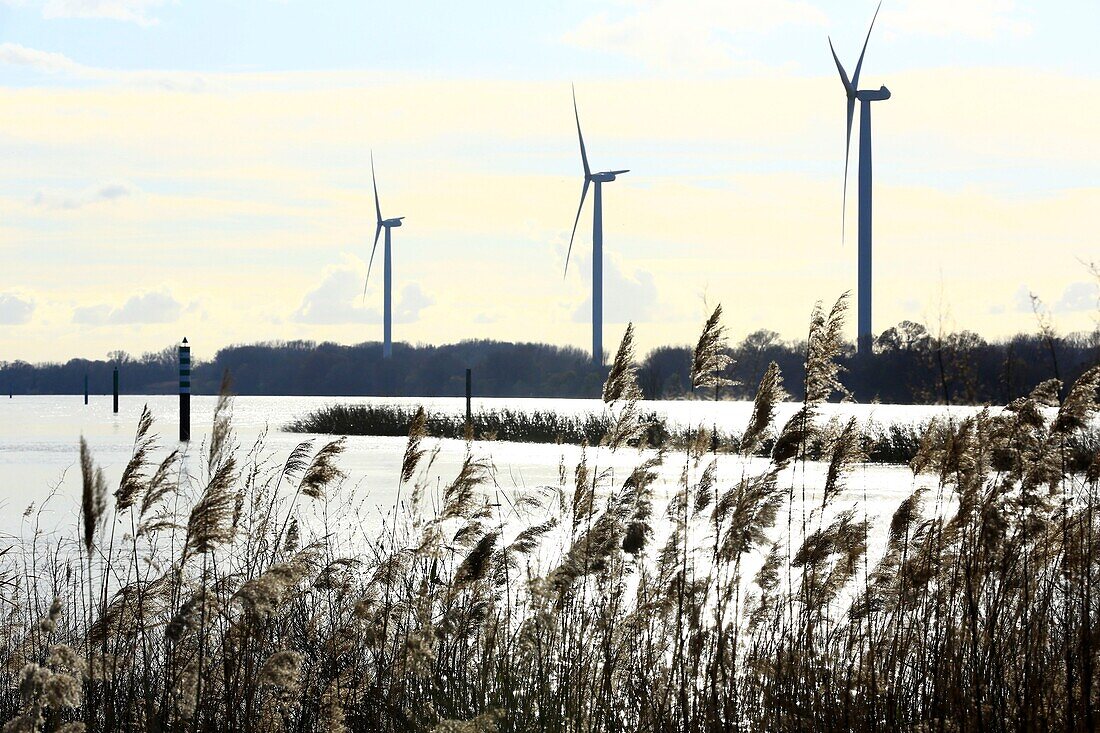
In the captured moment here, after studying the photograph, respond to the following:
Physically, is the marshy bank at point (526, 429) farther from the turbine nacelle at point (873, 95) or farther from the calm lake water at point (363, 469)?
the turbine nacelle at point (873, 95)

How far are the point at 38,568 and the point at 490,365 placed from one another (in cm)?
9780

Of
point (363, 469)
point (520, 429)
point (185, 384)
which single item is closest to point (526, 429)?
point (520, 429)

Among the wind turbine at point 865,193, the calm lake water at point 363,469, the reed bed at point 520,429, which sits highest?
the wind turbine at point 865,193

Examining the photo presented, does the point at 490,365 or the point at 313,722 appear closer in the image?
the point at 313,722

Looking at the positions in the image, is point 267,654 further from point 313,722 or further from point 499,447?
point 499,447

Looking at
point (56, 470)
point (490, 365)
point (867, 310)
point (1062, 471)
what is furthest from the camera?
point (490, 365)

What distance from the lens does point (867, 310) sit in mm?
49938

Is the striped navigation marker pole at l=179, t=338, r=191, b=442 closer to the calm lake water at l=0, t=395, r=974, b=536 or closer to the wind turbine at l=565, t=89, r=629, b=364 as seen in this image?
the calm lake water at l=0, t=395, r=974, b=536

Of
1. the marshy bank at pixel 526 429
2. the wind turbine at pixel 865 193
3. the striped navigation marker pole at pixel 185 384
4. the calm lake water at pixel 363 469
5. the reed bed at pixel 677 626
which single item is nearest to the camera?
the reed bed at pixel 677 626

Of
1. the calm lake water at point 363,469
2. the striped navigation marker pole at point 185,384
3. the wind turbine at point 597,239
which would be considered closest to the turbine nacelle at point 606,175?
the wind turbine at point 597,239

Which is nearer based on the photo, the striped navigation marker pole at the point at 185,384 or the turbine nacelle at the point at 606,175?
the striped navigation marker pole at the point at 185,384

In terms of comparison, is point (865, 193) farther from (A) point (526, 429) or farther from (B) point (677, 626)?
(B) point (677, 626)

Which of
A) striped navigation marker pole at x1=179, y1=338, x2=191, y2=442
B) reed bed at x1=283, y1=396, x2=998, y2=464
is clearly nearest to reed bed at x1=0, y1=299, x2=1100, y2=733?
reed bed at x1=283, y1=396, x2=998, y2=464

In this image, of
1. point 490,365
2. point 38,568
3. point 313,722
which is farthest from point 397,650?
point 490,365
